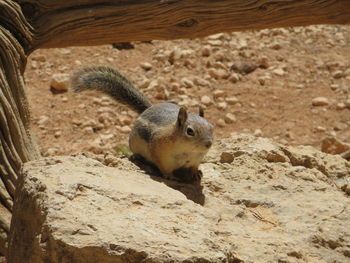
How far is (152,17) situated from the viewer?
4793 mm

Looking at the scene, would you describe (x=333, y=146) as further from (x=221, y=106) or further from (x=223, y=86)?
(x=223, y=86)

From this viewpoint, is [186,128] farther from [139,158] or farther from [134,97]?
[134,97]

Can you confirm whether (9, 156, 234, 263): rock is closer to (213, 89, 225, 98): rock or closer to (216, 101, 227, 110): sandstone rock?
(216, 101, 227, 110): sandstone rock

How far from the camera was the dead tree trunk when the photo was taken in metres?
4.60

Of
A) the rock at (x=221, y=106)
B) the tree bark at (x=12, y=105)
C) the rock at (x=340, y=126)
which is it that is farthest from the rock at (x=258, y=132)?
the tree bark at (x=12, y=105)

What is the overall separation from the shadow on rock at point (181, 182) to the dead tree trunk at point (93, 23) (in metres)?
0.90

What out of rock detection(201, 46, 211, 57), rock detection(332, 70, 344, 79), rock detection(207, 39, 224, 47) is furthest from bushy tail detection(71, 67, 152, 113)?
rock detection(332, 70, 344, 79)

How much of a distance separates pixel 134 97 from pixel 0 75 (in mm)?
1014

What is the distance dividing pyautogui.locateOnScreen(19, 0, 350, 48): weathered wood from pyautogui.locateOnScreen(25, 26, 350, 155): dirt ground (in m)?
2.07

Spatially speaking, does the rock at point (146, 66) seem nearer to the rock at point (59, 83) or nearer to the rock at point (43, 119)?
the rock at point (59, 83)

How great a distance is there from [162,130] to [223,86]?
3713 mm

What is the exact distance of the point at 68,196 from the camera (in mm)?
3271

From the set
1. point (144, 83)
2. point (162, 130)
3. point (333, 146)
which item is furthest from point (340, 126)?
point (162, 130)

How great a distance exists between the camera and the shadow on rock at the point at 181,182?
3990mm
